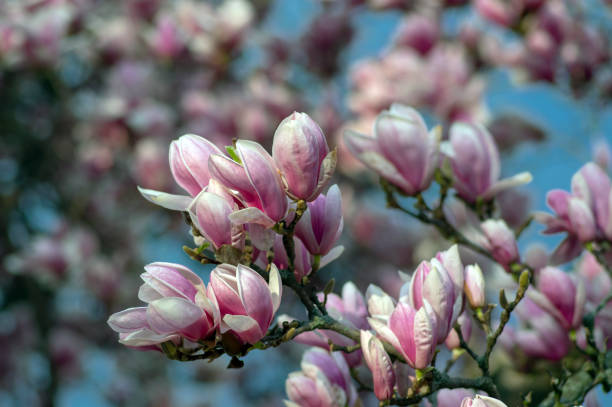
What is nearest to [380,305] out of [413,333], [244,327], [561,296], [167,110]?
[413,333]

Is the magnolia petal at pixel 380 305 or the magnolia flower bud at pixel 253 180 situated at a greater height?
the magnolia flower bud at pixel 253 180

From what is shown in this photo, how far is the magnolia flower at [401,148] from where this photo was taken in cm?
98

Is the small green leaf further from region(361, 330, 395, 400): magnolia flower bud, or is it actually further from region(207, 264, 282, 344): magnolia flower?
region(361, 330, 395, 400): magnolia flower bud

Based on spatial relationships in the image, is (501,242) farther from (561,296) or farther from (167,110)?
(167,110)

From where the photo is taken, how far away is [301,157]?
2.42ft

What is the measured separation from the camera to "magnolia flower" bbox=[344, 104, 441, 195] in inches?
38.5

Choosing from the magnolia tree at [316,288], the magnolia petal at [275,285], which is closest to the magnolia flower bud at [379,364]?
the magnolia tree at [316,288]

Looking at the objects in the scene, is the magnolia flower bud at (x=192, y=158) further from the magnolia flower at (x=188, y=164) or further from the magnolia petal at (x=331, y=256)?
the magnolia petal at (x=331, y=256)

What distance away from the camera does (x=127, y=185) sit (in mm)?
3334

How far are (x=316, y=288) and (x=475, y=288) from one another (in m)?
0.20

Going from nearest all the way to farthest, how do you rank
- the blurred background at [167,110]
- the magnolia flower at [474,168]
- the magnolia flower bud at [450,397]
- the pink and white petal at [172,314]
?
the pink and white petal at [172,314]
the magnolia flower bud at [450,397]
the magnolia flower at [474,168]
the blurred background at [167,110]

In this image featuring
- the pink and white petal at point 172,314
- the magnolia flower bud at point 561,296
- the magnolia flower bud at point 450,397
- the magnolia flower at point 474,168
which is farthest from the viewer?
the magnolia flower at point 474,168

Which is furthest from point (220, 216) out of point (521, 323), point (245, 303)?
point (521, 323)

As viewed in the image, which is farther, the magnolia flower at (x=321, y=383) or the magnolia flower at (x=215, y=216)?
the magnolia flower at (x=321, y=383)
